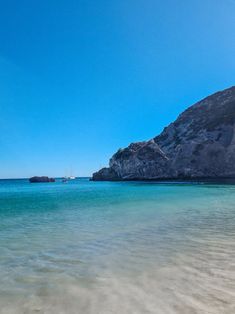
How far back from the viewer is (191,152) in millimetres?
98438

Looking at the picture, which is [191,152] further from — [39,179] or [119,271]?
[39,179]

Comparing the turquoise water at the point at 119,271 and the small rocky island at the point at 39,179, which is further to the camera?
the small rocky island at the point at 39,179

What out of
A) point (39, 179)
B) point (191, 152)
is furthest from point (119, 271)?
point (39, 179)

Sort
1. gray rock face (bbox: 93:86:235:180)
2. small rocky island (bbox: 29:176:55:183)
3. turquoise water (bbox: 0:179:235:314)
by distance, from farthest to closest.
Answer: small rocky island (bbox: 29:176:55:183) → gray rock face (bbox: 93:86:235:180) → turquoise water (bbox: 0:179:235:314)

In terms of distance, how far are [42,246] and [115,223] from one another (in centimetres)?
558

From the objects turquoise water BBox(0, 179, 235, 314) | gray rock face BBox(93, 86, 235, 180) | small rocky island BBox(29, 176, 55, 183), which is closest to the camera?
turquoise water BBox(0, 179, 235, 314)

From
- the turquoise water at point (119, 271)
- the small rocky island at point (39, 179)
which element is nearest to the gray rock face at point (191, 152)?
the small rocky island at point (39, 179)

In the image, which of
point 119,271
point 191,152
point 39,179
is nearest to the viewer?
point 119,271

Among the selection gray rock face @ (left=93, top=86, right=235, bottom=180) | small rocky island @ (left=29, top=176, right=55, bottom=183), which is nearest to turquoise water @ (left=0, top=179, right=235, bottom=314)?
gray rock face @ (left=93, top=86, right=235, bottom=180)

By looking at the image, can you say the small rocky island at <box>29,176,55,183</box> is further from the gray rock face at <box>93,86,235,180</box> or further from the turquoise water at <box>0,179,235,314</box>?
the turquoise water at <box>0,179,235,314</box>

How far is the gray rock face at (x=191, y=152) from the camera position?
93.8 meters

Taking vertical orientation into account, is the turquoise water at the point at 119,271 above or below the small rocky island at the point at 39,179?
below

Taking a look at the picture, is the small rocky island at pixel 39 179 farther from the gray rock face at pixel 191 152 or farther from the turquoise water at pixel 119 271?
the turquoise water at pixel 119 271

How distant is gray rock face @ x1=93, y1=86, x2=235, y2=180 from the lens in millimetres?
93812
